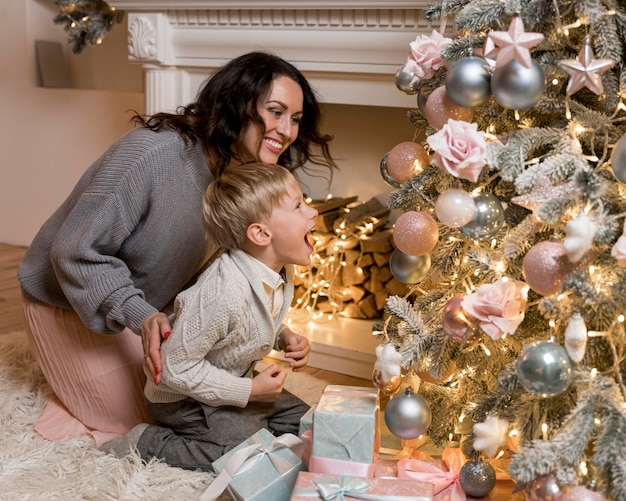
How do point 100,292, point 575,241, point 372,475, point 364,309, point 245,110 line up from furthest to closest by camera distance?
point 364,309 < point 245,110 < point 100,292 < point 372,475 < point 575,241

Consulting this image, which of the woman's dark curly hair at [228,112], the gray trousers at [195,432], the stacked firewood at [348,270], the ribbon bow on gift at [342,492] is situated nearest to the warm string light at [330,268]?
the stacked firewood at [348,270]

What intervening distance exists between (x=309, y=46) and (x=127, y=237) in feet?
2.82

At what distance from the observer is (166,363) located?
1.49 meters

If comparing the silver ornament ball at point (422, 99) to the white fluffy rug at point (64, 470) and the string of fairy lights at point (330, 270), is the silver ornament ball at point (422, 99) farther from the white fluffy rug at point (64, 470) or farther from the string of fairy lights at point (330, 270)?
the string of fairy lights at point (330, 270)

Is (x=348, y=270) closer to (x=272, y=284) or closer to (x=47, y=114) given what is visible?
(x=272, y=284)

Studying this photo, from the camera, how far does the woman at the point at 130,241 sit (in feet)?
5.36

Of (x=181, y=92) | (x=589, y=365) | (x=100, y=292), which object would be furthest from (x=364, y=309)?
(x=589, y=365)

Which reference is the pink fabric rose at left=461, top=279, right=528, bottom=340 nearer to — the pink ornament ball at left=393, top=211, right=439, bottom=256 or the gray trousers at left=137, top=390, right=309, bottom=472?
the pink ornament ball at left=393, top=211, right=439, bottom=256

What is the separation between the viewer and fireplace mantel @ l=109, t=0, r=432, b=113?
6.88ft

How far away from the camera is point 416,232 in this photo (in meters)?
1.42

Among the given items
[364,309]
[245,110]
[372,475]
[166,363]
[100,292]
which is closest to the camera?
[372,475]

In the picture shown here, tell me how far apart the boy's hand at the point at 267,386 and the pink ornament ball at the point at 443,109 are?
0.59 meters

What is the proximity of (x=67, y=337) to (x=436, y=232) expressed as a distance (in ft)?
2.87

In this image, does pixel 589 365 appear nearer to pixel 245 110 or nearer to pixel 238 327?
pixel 238 327
